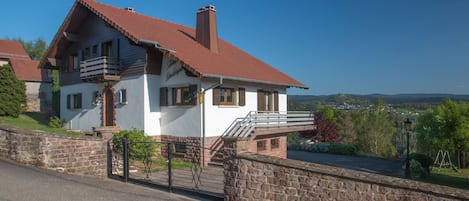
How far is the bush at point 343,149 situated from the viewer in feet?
93.0

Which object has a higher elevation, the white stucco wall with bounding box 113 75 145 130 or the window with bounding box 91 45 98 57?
the window with bounding box 91 45 98 57

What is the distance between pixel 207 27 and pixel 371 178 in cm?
1616

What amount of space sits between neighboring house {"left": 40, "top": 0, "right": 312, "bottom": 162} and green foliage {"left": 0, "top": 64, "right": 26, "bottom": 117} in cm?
320

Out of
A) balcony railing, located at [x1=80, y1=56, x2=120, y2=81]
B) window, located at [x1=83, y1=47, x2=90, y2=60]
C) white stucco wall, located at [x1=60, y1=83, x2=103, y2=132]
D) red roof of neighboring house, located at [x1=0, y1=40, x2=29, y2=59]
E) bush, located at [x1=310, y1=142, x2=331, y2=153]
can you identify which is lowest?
bush, located at [x1=310, y1=142, x2=331, y2=153]

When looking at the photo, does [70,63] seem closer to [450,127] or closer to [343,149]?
[343,149]

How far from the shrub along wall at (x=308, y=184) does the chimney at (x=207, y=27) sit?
1330 cm

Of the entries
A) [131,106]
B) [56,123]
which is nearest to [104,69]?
[131,106]

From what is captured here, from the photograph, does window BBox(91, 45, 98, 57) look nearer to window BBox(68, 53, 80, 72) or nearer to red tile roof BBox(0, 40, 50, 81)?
window BBox(68, 53, 80, 72)

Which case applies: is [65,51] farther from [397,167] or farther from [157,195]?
[397,167]

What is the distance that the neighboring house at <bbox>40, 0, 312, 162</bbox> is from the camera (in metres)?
17.2

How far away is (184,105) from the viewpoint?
684 inches

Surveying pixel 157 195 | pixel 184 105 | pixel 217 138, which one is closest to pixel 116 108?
pixel 184 105

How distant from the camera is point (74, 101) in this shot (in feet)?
76.6

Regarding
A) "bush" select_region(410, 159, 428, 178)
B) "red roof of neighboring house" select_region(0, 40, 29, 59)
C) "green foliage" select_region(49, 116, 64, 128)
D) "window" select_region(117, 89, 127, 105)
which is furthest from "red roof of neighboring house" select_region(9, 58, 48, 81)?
"bush" select_region(410, 159, 428, 178)
